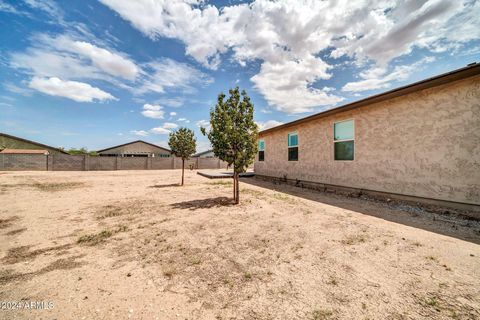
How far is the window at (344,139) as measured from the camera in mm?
9094

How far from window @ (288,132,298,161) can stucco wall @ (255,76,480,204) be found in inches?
99.0

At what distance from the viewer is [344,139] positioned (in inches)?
372

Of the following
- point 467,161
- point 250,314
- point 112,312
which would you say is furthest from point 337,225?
point 112,312

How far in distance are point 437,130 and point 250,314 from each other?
779cm

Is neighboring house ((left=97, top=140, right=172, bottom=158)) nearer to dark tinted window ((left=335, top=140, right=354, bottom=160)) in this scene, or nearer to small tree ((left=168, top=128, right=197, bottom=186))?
small tree ((left=168, top=128, right=197, bottom=186))

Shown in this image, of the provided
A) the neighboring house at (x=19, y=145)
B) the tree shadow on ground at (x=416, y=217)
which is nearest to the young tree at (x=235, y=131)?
the tree shadow on ground at (x=416, y=217)

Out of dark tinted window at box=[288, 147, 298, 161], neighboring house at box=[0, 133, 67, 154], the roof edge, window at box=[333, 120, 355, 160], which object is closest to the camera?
the roof edge

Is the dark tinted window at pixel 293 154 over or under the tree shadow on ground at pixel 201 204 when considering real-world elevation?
over

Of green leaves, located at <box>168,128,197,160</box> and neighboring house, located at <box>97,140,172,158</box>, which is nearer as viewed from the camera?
green leaves, located at <box>168,128,197,160</box>

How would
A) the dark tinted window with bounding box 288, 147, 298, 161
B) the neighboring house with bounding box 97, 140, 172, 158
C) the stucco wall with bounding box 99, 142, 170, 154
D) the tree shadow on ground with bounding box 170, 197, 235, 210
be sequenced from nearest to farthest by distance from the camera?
the tree shadow on ground with bounding box 170, 197, 235, 210 < the dark tinted window with bounding box 288, 147, 298, 161 < the neighboring house with bounding box 97, 140, 172, 158 < the stucco wall with bounding box 99, 142, 170, 154

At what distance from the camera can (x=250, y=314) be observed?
2256 millimetres

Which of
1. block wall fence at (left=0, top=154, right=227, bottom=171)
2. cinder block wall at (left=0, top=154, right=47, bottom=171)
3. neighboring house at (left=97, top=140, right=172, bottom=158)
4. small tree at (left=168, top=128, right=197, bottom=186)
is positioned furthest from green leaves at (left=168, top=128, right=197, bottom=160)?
neighboring house at (left=97, top=140, right=172, bottom=158)

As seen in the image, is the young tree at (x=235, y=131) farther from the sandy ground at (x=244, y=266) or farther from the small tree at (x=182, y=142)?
the small tree at (x=182, y=142)

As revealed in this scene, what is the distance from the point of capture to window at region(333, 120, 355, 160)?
9094 millimetres
